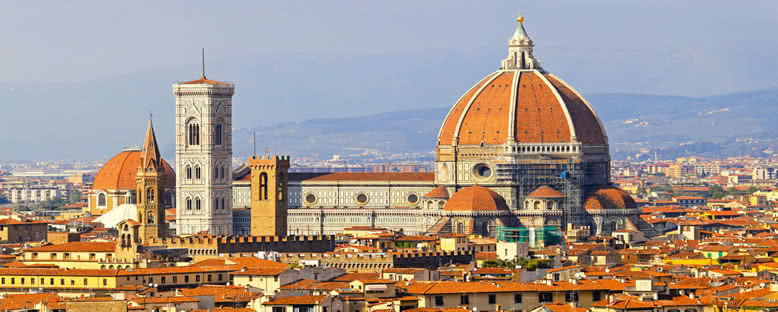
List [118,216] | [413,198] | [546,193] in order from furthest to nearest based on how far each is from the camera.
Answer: [413,198] < [118,216] < [546,193]

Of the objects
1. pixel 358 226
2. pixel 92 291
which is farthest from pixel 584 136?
pixel 92 291

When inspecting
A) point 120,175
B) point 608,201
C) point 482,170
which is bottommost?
point 608,201

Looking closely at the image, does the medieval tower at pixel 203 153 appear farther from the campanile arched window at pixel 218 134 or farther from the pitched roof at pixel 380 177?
the pitched roof at pixel 380 177

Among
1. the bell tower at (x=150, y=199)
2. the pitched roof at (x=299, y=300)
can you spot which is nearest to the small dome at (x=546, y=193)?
the bell tower at (x=150, y=199)

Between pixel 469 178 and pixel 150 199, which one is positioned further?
pixel 469 178

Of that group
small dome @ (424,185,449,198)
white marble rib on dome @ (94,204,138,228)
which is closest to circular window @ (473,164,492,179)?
small dome @ (424,185,449,198)

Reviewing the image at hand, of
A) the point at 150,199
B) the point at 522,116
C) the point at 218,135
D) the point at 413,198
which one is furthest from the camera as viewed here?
the point at 413,198

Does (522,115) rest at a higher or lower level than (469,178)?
higher

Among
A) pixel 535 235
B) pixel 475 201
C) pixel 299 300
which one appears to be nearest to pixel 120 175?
pixel 475 201

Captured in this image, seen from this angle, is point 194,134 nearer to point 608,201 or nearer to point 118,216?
point 118,216
